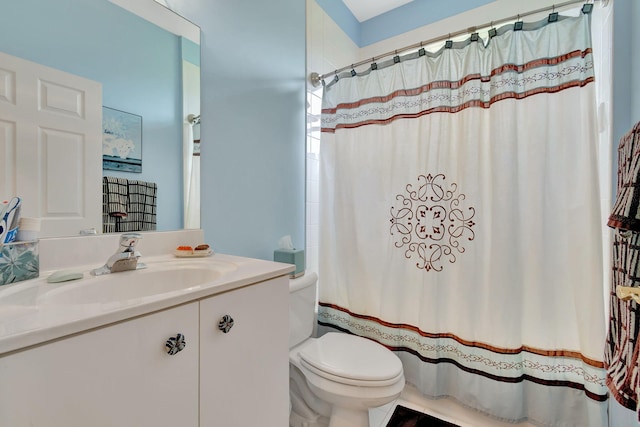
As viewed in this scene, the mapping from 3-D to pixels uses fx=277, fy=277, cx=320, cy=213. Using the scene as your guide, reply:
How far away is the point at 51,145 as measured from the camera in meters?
0.78

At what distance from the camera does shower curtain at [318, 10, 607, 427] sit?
115 cm

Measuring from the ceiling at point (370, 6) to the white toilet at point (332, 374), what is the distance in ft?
6.36

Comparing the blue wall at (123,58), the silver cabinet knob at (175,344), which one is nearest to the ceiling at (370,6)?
the blue wall at (123,58)

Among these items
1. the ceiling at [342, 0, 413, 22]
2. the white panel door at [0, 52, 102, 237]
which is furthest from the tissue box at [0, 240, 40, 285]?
the ceiling at [342, 0, 413, 22]

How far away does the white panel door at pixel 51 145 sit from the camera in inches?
28.5

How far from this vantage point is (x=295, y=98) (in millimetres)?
1679

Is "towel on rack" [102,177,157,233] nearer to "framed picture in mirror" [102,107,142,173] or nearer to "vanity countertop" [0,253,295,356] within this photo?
"framed picture in mirror" [102,107,142,173]

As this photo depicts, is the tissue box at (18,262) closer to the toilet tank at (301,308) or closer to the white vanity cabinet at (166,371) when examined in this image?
the white vanity cabinet at (166,371)

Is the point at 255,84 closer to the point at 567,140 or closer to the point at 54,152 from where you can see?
the point at 54,152

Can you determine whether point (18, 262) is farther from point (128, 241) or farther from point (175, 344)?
point (175, 344)

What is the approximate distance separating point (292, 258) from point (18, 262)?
3.13 ft

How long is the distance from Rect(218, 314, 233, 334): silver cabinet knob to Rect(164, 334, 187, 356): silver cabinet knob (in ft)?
0.28

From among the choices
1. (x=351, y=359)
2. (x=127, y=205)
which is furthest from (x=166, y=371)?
(x=351, y=359)

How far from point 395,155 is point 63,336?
1.47 m
